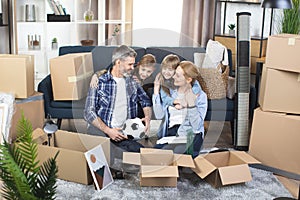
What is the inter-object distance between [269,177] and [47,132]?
1.58 meters

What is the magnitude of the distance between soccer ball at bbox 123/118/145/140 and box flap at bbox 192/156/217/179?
416 mm

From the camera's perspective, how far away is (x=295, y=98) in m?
3.10

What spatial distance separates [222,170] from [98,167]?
0.79m

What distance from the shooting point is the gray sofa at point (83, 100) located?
9.09ft

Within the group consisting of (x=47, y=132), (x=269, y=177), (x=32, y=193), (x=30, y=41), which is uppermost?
(x=30, y=41)

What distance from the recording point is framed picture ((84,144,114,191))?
2711mm

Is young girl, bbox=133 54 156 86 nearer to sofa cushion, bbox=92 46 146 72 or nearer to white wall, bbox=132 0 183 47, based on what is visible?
sofa cushion, bbox=92 46 146 72

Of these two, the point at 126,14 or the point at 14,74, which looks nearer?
the point at 14,74

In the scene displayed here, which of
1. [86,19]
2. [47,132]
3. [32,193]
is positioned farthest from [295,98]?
[86,19]

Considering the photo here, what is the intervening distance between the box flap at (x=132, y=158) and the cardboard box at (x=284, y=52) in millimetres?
1180

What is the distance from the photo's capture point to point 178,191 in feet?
9.13

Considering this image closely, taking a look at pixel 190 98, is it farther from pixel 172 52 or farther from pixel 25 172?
pixel 25 172

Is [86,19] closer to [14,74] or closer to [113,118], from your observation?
[14,74]

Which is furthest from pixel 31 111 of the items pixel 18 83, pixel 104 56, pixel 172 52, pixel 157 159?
pixel 172 52
